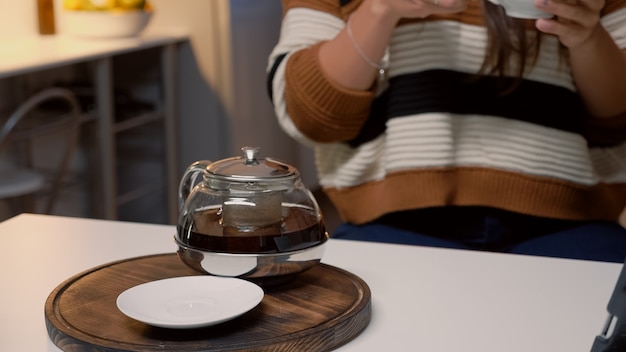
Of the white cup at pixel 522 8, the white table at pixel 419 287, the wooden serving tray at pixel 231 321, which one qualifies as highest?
the white cup at pixel 522 8

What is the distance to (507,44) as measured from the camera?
1.36 metres

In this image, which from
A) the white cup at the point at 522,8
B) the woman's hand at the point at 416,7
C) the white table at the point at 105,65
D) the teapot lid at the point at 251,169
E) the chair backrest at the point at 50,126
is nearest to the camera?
the teapot lid at the point at 251,169

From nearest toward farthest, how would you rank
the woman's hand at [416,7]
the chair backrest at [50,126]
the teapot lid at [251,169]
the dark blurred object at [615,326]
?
the dark blurred object at [615,326]
the teapot lid at [251,169]
the woman's hand at [416,7]
the chair backrest at [50,126]

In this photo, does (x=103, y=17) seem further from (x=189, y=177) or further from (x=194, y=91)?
(x=189, y=177)

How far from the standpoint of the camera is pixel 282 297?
0.85 meters

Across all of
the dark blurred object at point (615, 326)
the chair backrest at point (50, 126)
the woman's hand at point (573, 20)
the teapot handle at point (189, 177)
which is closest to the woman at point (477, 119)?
the woman's hand at point (573, 20)

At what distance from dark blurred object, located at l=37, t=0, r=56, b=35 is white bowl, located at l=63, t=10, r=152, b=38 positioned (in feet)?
0.19

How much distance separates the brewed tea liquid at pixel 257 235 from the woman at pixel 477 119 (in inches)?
19.1

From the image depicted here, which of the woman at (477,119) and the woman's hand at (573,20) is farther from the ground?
the woman's hand at (573,20)

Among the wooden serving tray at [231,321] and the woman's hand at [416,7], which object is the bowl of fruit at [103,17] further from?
the wooden serving tray at [231,321]

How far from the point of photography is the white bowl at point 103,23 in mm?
2900

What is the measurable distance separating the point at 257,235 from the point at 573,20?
0.56m

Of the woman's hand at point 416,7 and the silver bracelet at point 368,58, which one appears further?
the silver bracelet at point 368,58

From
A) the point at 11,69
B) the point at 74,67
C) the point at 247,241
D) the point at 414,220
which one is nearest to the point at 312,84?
the point at 414,220
